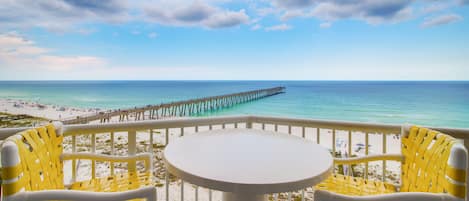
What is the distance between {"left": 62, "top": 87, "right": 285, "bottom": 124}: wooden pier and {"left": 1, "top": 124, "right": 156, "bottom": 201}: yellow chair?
1352 centimetres

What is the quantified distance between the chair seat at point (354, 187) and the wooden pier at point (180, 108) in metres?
14.4

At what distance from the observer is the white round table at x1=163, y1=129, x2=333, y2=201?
900 mm

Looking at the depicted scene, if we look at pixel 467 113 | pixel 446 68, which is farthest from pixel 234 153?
pixel 467 113

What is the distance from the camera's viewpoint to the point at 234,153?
49.8 inches

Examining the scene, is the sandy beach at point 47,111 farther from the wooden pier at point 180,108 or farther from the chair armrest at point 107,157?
the chair armrest at point 107,157

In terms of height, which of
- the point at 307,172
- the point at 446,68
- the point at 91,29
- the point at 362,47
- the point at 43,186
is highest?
the point at 91,29

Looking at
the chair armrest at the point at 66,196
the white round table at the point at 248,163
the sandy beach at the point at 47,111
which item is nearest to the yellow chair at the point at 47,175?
the chair armrest at the point at 66,196

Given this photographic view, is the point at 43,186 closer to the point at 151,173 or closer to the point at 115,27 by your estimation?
the point at 151,173

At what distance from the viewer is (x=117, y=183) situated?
5.02 feet

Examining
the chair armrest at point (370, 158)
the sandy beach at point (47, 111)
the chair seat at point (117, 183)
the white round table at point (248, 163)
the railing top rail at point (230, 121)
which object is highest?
the railing top rail at point (230, 121)

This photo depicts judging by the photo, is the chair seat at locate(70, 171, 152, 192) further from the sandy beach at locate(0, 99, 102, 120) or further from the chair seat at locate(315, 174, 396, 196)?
the sandy beach at locate(0, 99, 102, 120)

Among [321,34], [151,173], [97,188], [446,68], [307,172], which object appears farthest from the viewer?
[321,34]

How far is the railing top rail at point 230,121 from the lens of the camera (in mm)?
1699

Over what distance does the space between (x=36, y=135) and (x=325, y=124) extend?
1918mm
